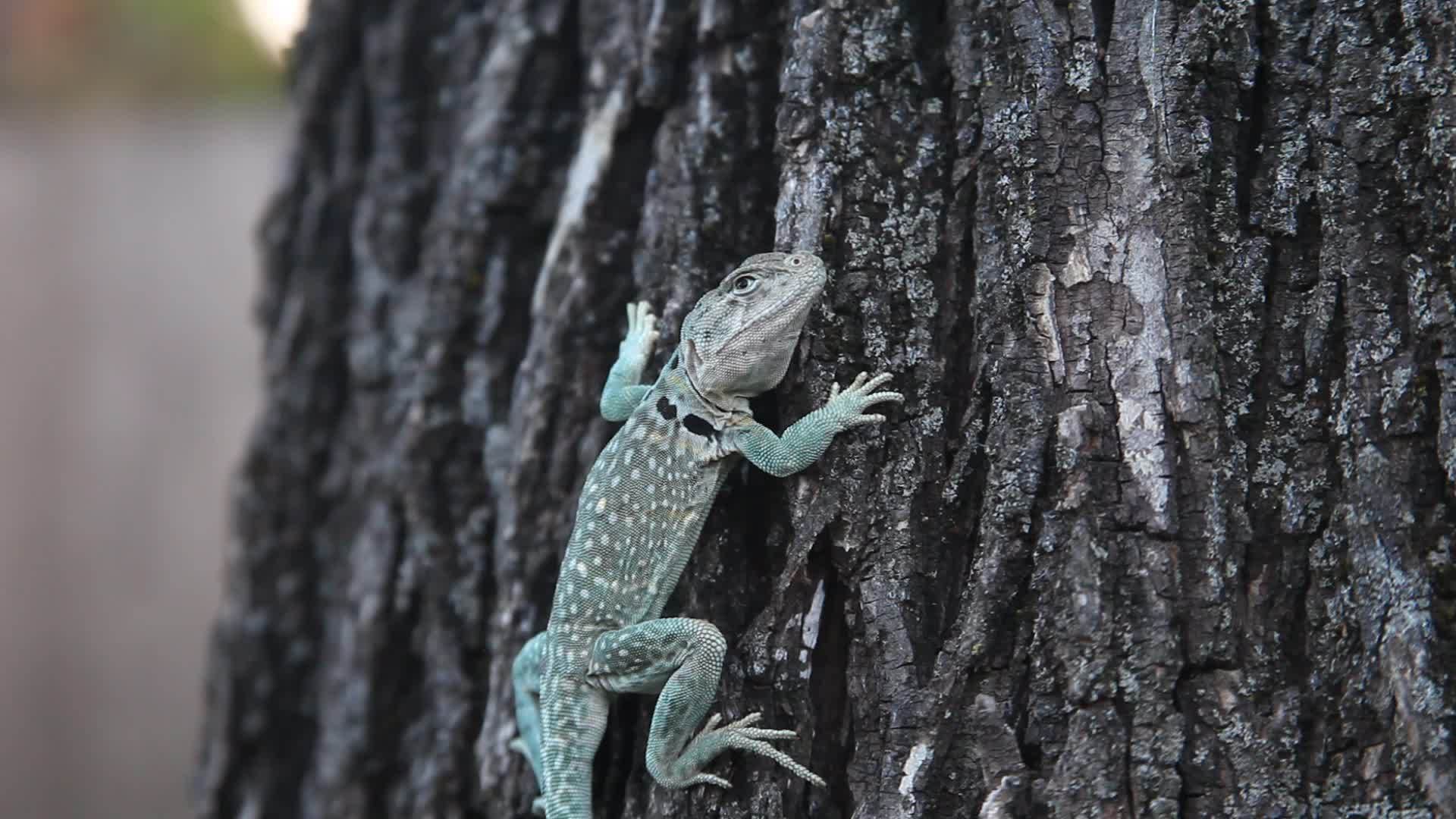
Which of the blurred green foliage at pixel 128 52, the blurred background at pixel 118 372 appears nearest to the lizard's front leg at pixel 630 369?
the blurred background at pixel 118 372

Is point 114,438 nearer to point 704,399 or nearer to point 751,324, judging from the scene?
point 704,399

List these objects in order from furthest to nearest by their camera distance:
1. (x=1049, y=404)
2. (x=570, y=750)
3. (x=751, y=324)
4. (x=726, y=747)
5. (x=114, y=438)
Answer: (x=114, y=438)
(x=570, y=750)
(x=751, y=324)
(x=726, y=747)
(x=1049, y=404)

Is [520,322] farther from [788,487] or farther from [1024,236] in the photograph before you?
[1024,236]

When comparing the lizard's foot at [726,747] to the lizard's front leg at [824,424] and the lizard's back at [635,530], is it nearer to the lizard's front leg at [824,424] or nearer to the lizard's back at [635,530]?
the lizard's back at [635,530]

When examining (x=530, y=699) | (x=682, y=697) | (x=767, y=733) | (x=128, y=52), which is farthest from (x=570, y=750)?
(x=128, y=52)

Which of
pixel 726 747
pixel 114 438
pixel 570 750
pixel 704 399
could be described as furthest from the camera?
pixel 114 438

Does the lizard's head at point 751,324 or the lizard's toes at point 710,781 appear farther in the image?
the lizard's head at point 751,324

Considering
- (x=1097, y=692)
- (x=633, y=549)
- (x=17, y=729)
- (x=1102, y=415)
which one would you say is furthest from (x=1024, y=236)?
(x=17, y=729)
